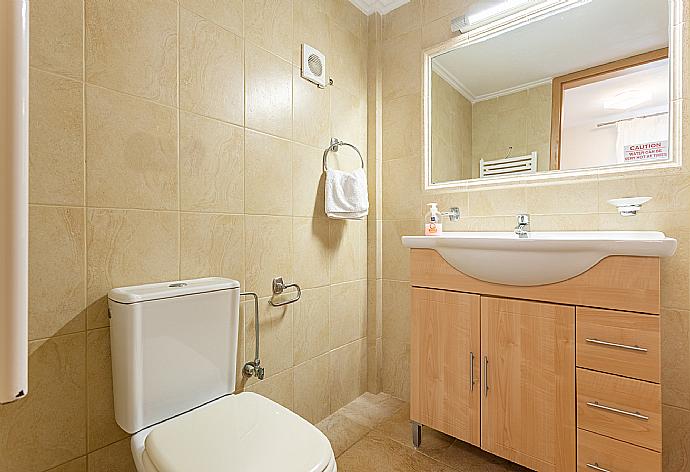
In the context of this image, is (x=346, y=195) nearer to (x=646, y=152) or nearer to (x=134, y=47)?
(x=134, y=47)

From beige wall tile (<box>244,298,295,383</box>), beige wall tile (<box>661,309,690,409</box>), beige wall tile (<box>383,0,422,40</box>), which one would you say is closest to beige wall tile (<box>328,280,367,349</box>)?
beige wall tile (<box>244,298,295,383</box>)

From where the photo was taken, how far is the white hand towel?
5.81 feet

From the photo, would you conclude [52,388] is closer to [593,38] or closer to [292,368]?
[292,368]

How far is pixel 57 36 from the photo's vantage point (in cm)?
100

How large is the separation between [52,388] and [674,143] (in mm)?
2113

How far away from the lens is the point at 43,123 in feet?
3.19

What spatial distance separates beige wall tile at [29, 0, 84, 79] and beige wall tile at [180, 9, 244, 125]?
11.8 inches

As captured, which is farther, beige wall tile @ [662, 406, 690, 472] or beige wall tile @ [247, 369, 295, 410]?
beige wall tile @ [247, 369, 295, 410]

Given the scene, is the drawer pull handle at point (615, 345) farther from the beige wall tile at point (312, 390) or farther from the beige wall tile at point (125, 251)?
the beige wall tile at point (125, 251)

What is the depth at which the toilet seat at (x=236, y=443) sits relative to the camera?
33.1 inches

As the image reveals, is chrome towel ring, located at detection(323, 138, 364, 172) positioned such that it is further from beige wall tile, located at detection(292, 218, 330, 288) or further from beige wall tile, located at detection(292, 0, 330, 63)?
beige wall tile, located at detection(292, 0, 330, 63)

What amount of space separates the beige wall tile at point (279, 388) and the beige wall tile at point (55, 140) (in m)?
0.95

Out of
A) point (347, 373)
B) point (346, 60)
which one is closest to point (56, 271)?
point (347, 373)

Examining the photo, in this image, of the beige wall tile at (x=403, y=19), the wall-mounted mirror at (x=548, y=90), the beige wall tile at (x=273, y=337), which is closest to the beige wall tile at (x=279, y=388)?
the beige wall tile at (x=273, y=337)
